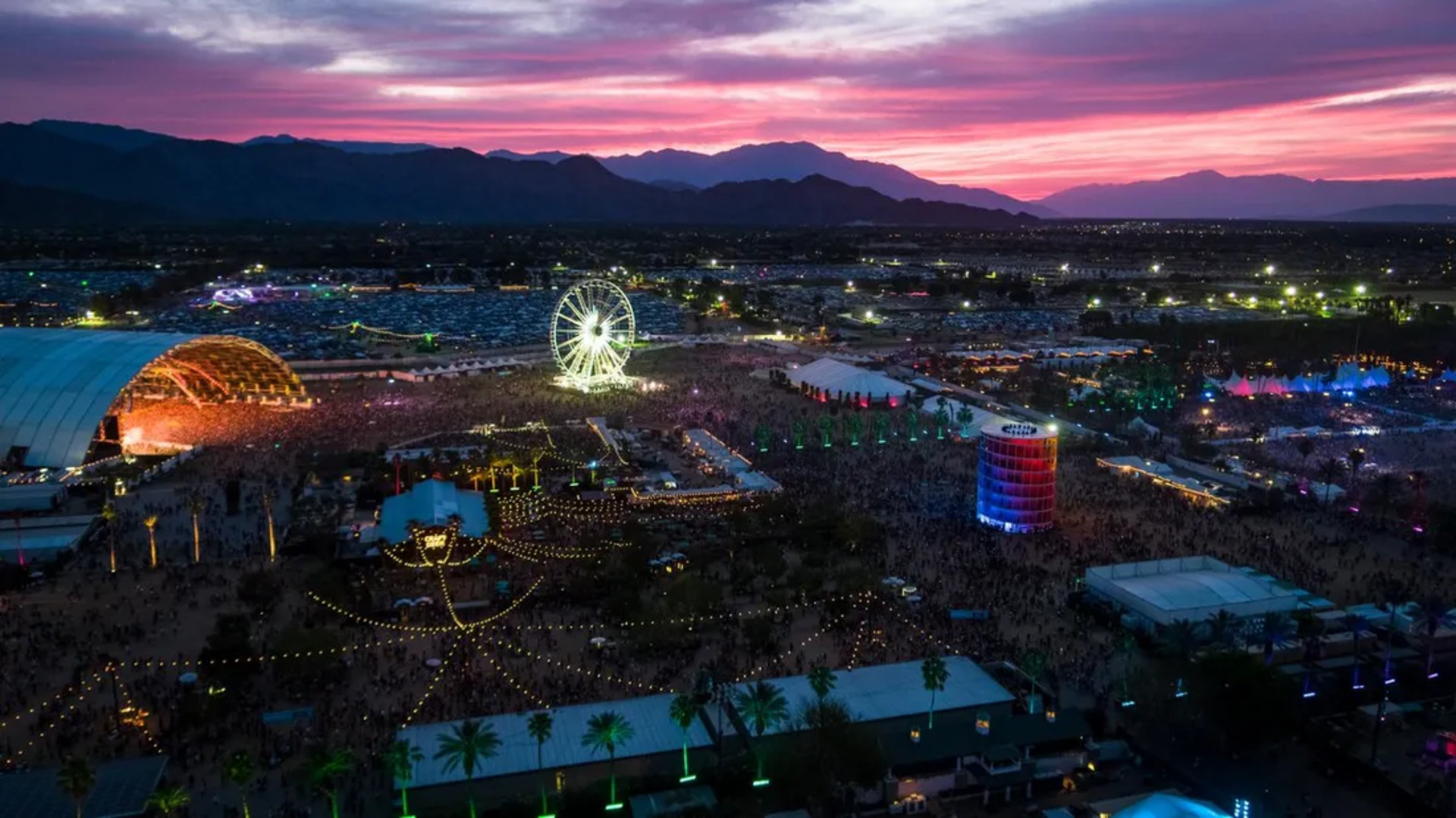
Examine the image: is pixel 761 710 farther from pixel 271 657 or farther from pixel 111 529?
pixel 111 529

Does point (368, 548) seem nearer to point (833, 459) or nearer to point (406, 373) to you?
point (833, 459)

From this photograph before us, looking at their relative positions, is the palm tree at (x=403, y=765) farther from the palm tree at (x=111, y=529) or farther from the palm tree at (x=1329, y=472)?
the palm tree at (x=1329, y=472)

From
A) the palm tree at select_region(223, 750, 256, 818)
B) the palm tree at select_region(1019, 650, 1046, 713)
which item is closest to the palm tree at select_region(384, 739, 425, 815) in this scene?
the palm tree at select_region(223, 750, 256, 818)

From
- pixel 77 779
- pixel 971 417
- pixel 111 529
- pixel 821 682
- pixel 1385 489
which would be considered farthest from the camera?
pixel 971 417

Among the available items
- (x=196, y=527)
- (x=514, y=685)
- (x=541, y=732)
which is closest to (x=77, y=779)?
(x=541, y=732)

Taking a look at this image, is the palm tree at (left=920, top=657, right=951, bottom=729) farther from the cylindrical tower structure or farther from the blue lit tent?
the cylindrical tower structure

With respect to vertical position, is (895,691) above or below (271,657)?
above

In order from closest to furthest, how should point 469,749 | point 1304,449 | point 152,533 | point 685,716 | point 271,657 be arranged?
point 469,749, point 685,716, point 271,657, point 152,533, point 1304,449

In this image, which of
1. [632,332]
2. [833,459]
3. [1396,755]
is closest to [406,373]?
[632,332]
